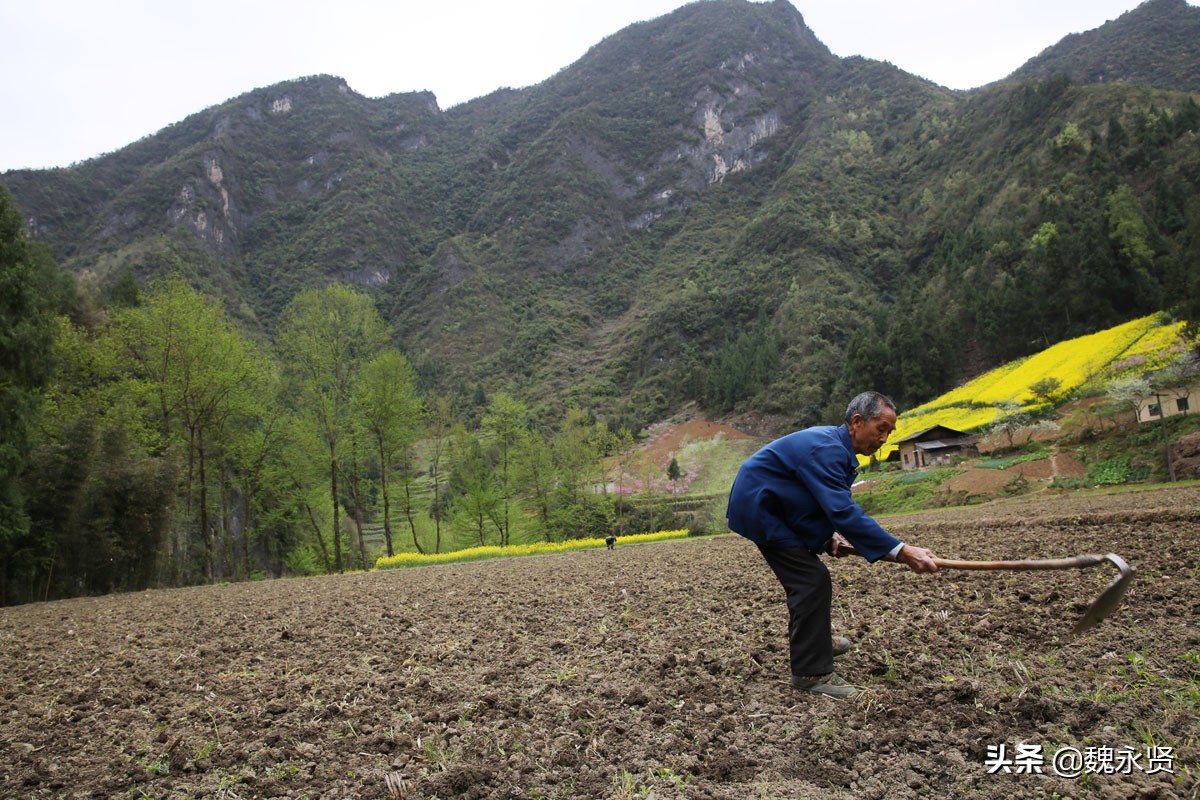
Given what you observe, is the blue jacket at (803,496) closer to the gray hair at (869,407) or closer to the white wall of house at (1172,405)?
the gray hair at (869,407)

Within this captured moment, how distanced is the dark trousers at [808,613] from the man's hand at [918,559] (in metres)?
0.52

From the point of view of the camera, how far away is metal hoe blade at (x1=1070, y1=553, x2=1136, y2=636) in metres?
3.69

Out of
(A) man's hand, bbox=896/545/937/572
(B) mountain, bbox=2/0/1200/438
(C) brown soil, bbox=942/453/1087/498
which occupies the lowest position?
(C) brown soil, bbox=942/453/1087/498

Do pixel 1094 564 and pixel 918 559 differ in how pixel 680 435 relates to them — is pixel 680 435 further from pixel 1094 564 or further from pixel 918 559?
pixel 1094 564

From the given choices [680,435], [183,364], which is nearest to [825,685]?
[183,364]

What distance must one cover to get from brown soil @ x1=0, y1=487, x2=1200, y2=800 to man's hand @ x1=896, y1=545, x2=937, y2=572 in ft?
2.61

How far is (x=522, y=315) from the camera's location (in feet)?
549

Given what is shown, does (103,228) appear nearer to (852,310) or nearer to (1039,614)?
(852,310)

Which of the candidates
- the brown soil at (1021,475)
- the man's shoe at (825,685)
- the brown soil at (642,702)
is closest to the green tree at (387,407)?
the brown soil at (642,702)

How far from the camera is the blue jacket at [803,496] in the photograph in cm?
432

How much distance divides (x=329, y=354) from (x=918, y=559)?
27.6 meters

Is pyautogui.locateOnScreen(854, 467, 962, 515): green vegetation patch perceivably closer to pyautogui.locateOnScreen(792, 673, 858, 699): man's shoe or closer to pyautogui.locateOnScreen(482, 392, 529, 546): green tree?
pyautogui.locateOnScreen(482, 392, 529, 546): green tree

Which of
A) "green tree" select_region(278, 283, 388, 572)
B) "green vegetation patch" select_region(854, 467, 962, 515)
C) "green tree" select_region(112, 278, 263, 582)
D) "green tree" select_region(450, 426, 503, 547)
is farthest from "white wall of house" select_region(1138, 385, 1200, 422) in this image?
"green tree" select_region(112, 278, 263, 582)

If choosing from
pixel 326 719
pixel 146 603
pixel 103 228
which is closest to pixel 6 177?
pixel 103 228
